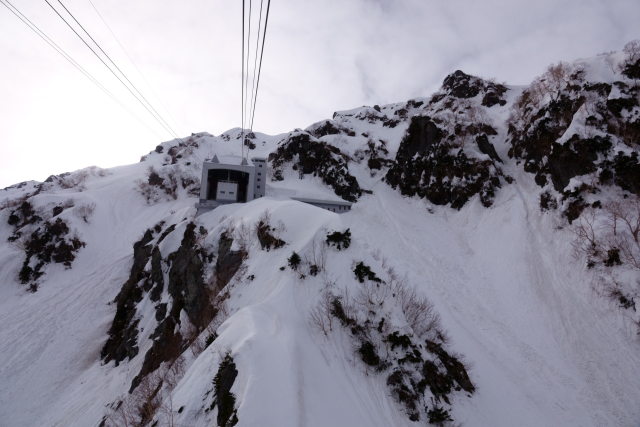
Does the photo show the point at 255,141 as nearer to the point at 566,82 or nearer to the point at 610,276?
the point at 566,82

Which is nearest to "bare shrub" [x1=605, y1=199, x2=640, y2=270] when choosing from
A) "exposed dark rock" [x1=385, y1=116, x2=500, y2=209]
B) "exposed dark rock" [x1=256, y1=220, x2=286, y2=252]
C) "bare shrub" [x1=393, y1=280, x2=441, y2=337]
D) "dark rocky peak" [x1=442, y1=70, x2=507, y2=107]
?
"exposed dark rock" [x1=385, y1=116, x2=500, y2=209]

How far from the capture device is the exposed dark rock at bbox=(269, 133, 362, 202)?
5207 cm

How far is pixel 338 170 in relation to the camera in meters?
55.0

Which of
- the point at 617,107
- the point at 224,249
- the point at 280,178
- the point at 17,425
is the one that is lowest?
the point at 17,425

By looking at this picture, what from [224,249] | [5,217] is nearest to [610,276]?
[224,249]

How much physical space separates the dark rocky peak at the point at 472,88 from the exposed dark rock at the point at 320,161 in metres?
31.1

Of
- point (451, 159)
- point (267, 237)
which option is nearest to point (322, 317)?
point (267, 237)

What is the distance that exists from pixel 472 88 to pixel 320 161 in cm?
4051

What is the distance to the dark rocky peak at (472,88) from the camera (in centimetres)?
5656

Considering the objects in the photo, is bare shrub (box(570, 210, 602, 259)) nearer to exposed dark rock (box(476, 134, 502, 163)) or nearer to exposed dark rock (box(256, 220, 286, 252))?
exposed dark rock (box(476, 134, 502, 163))

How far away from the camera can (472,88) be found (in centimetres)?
6588

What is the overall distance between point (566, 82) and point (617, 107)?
27.6 ft

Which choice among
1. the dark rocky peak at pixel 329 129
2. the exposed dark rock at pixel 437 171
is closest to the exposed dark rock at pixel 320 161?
the exposed dark rock at pixel 437 171

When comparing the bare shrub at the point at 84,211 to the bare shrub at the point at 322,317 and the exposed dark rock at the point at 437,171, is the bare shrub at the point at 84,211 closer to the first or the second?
the bare shrub at the point at 322,317
